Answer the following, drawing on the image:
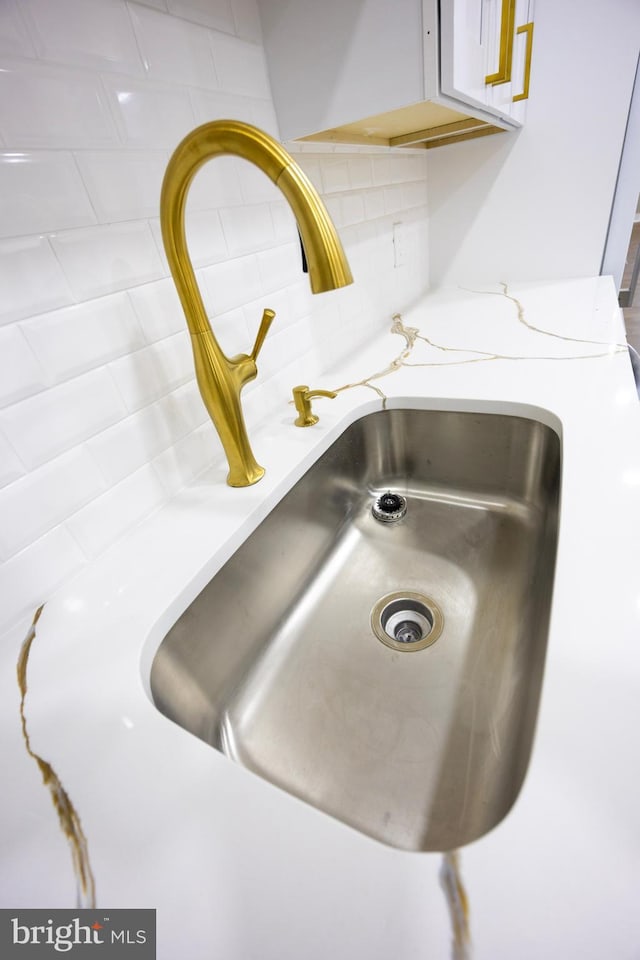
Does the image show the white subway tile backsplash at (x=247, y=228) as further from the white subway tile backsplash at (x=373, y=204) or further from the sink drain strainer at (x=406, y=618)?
the sink drain strainer at (x=406, y=618)

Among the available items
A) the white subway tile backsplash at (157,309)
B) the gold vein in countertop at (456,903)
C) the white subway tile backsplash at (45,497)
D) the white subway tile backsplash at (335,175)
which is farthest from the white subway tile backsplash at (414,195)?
the gold vein in countertop at (456,903)

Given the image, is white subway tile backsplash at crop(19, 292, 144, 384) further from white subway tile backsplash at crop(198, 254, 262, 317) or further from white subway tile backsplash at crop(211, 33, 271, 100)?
white subway tile backsplash at crop(211, 33, 271, 100)

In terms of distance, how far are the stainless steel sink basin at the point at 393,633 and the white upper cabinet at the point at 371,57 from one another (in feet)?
1.53

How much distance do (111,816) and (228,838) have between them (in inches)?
3.4

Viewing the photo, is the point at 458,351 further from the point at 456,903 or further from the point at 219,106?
the point at 456,903

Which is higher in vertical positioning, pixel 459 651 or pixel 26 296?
pixel 26 296

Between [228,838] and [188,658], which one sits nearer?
[228,838]

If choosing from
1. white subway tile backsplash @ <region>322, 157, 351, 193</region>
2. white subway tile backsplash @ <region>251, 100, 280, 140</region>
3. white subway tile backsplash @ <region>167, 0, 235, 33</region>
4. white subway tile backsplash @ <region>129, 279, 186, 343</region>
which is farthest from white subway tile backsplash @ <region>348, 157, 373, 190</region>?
white subway tile backsplash @ <region>129, 279, 186, 343</region>

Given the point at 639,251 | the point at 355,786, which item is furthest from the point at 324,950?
the point at 639,251

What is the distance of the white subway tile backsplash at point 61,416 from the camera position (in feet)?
1.34

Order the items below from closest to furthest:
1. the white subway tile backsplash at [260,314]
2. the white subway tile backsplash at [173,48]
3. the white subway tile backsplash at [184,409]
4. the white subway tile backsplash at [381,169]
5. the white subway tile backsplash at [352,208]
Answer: the white subway tile backsplash at [173,48] → the white subway tile backsplash at [184,409] → the white subway tile backsplash at [260,314] → the white subway tile backsplash at [352,208] → the white subway tile backsplash at [381,169]

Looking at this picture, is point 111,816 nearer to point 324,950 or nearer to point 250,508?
point 324,950

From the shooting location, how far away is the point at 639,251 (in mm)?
1821

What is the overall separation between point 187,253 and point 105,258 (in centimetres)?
9
